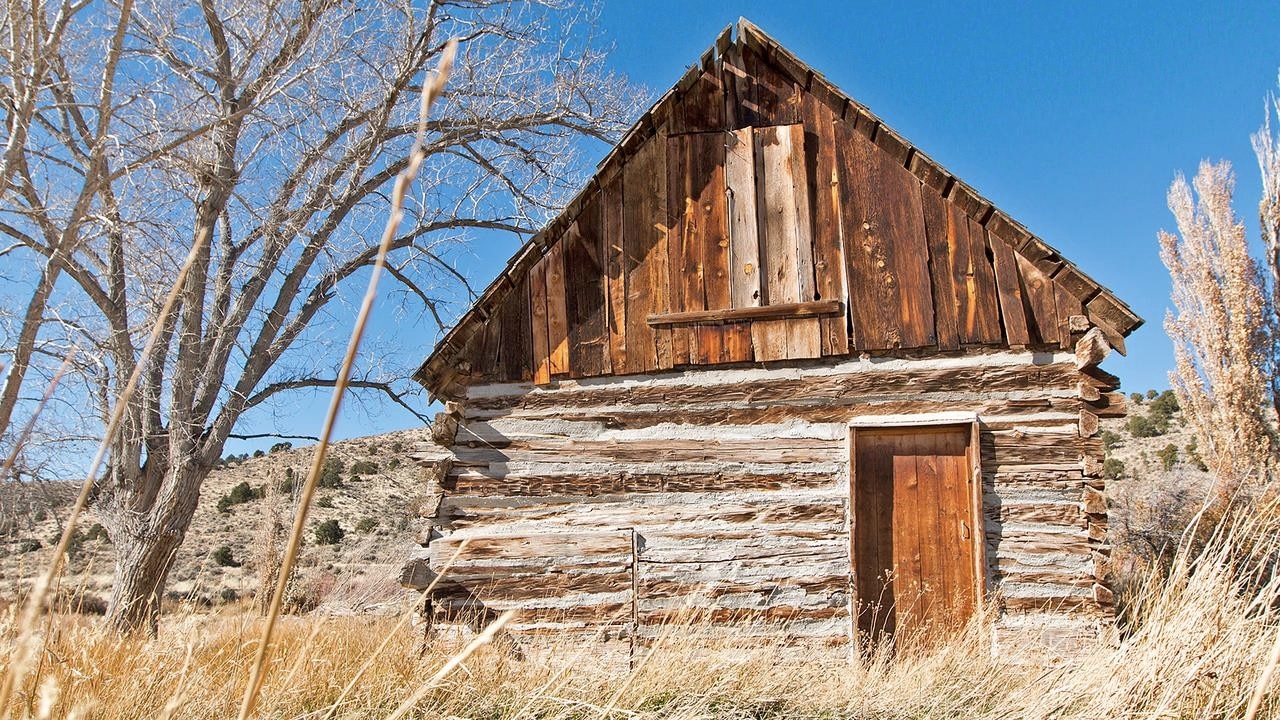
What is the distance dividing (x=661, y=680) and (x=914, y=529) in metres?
3.85

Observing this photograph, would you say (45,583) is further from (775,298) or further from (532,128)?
(532,128)

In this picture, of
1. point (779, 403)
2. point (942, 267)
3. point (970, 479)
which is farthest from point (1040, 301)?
point (779, 403)

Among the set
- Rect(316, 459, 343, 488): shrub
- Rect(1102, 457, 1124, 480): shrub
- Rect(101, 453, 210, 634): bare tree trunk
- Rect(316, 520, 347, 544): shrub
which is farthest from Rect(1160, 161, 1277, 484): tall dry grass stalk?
Rect(316, 459, 343, 488): shrub

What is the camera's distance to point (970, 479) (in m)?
7.30

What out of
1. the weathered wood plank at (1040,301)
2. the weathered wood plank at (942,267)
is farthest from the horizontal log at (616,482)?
the weathered wood plank at (1040,301)

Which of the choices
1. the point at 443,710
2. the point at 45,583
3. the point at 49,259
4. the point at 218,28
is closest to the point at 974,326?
the point at 443,710

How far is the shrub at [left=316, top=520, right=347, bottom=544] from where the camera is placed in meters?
25.4

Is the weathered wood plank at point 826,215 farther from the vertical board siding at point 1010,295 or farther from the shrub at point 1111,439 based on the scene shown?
the shrub at point 1111,439

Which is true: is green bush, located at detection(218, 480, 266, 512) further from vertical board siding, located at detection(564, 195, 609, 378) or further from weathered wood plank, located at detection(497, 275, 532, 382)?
vertical board siding, located at detection(564, 195, 609, 378)

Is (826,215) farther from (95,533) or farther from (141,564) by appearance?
(95,533)

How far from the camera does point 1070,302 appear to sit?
7.25m

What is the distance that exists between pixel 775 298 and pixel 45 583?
7259 millimetres

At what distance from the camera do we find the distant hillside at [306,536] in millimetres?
16969

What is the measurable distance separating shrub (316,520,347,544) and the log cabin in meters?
19.4
